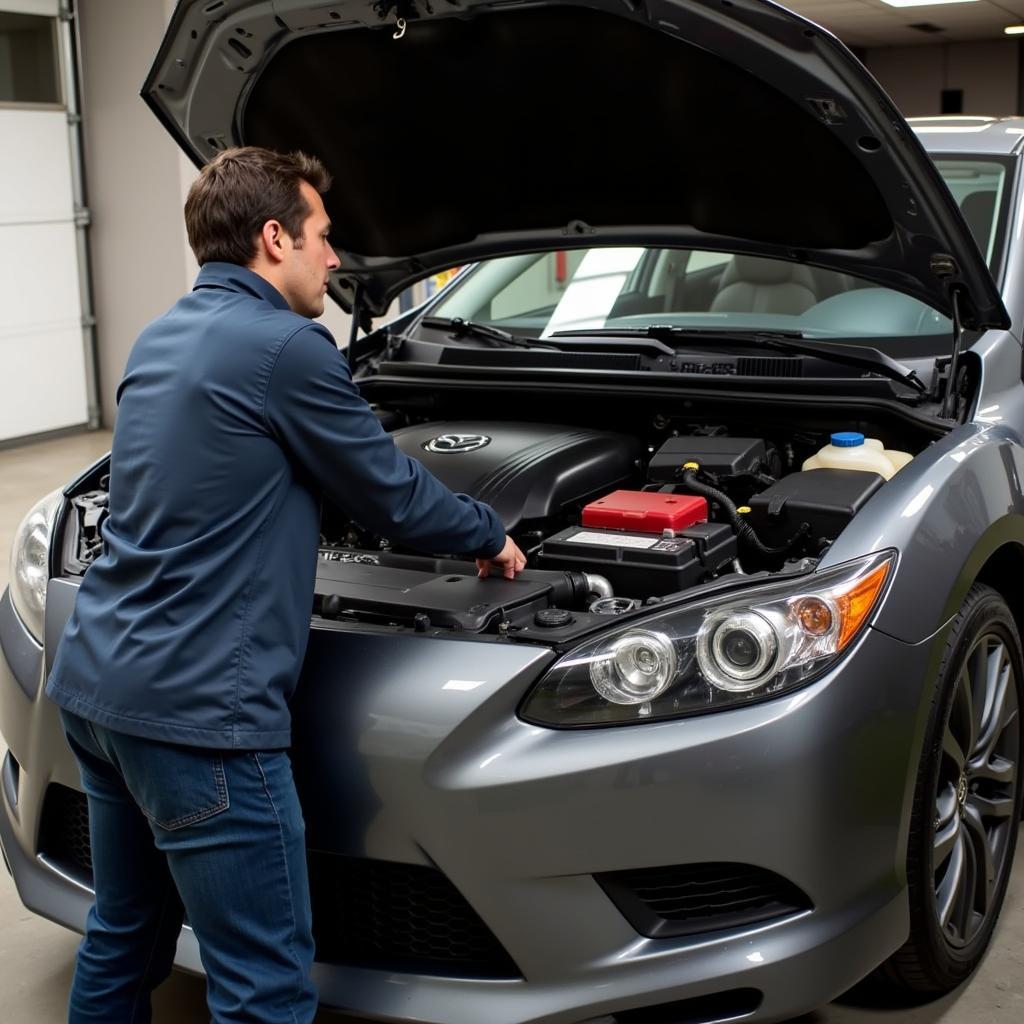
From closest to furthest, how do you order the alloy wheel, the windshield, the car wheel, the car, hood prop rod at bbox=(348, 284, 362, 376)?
the car < the car wheel < the alloy wheel < the windshield < hood prop rod at bbox=(348, 284, 362, 376)

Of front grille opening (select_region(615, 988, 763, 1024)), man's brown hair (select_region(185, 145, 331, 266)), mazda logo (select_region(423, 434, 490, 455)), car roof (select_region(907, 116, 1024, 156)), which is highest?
car roof (select_region(907, 116, 1024, 156))

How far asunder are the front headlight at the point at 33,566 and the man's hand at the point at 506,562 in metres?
0.74

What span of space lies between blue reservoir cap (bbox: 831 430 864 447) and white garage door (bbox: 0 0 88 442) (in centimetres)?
613

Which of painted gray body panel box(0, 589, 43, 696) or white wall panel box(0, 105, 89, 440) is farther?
white wall panel box(0, 105, 89, 440)

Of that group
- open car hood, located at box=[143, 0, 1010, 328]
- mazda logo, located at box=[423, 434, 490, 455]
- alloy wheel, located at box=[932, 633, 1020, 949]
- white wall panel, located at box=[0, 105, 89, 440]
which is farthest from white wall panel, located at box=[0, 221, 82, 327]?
alloy wheel, located at box=[932, 633, 1020, 949]

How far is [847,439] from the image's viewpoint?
101 inches

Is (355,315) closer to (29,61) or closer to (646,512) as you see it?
(646,512)

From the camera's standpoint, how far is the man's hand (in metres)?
2.17

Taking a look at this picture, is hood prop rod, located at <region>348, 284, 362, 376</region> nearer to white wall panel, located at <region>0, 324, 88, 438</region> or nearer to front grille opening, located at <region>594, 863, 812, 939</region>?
front grille opening, located at <region>594, 863, 812, 939</region>

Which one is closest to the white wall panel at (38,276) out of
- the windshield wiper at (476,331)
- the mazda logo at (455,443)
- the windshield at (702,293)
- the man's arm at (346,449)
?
the windshield at (702,293)

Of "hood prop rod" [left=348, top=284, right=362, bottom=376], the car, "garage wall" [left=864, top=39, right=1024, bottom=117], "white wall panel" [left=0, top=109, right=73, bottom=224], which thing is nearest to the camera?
the car

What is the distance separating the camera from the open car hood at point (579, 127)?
2.35 m

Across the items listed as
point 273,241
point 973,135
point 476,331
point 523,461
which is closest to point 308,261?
point 273,241

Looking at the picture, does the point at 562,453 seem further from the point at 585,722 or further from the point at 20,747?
the point at 20,747
